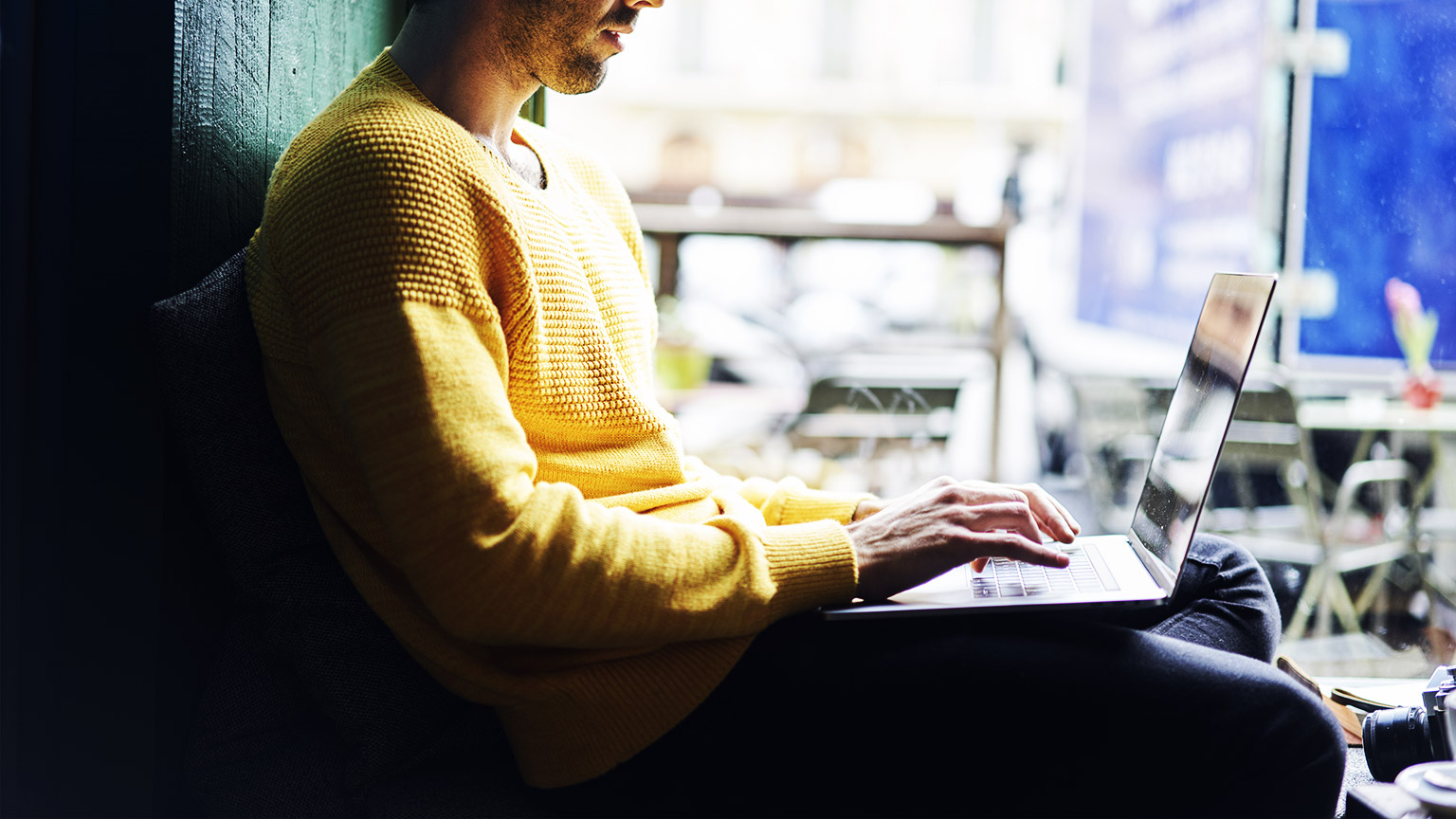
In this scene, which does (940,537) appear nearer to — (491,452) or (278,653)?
(491,452)

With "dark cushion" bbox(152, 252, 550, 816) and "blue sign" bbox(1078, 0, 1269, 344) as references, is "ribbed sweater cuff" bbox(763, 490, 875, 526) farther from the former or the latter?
"blue sign" bbox(1078, 0, 1269, 344)

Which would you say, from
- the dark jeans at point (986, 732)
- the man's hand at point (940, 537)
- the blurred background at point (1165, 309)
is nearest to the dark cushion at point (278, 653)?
the dark jeans at point (986, 732)

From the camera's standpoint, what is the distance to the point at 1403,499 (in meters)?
2.10

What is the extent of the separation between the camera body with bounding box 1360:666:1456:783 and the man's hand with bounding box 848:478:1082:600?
Answer: 46cm

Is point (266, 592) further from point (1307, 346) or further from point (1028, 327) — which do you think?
point (1028, 327)

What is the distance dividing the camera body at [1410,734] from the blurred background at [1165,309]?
1.02m

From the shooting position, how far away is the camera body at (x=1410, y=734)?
1096 mm

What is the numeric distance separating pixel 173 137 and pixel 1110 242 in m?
2.82

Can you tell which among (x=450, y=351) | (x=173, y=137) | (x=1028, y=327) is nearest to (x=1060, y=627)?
(x=450, y=351)

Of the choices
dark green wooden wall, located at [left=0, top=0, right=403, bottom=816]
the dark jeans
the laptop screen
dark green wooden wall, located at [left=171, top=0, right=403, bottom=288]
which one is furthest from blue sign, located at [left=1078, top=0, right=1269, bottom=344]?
dark green wooden wall, located at [left=0, top=0, right=403, bottom=816]

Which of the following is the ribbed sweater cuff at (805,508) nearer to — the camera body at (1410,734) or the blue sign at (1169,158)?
the camera body at (1410,734)

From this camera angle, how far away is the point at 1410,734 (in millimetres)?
1119

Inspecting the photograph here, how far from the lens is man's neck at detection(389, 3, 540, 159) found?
1000mm

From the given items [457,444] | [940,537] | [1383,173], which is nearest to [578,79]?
[457,444]
